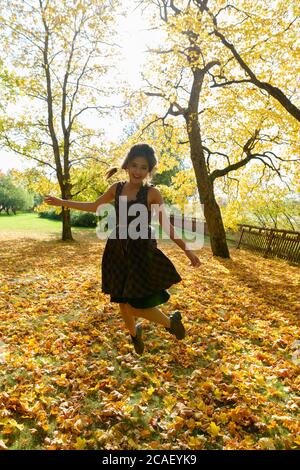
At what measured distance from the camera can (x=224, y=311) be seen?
220 inches

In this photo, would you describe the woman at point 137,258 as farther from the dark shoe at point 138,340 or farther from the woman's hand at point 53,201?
the dark shoe at point 138,340

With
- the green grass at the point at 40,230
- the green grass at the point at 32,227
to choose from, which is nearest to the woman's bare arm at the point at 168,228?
the green grass at the point at 40,230

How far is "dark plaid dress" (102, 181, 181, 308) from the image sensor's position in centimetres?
310

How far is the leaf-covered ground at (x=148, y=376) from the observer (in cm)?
254

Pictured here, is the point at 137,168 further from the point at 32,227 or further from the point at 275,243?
the point at 32,227

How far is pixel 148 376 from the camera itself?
3.36m

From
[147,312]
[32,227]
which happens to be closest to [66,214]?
[32,227]

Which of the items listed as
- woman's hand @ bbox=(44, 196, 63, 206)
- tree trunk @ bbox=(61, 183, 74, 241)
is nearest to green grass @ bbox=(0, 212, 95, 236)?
tree trunk @ bbox=(61, 183, 74, 241)

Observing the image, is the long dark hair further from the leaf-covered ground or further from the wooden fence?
the wooden fence

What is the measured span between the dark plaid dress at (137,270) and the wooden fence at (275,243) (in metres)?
10.9

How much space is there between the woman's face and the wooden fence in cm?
1114

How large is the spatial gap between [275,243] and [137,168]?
1276 centimetres

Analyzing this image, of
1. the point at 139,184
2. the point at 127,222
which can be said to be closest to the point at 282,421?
the point at 127,222
